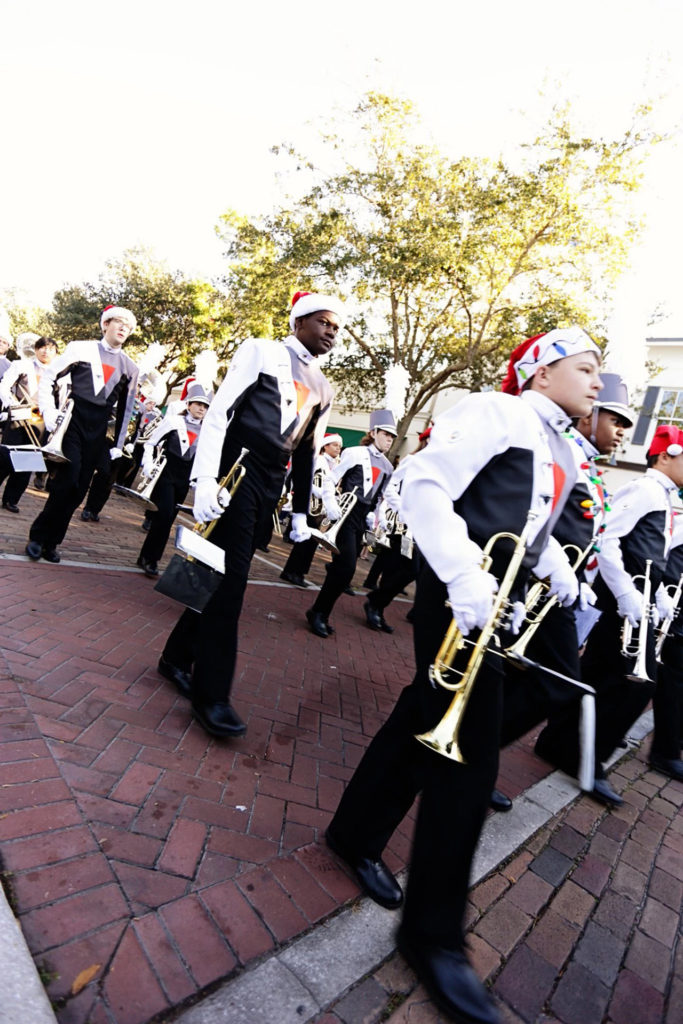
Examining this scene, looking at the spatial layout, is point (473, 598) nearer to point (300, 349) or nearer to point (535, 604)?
point (535, 604)

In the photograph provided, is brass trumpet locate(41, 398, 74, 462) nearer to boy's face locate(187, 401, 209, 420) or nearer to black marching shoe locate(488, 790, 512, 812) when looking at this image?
boy's face locate(187, 401, 209, 420)

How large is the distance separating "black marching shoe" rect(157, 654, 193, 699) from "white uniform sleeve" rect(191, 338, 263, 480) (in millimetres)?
1161

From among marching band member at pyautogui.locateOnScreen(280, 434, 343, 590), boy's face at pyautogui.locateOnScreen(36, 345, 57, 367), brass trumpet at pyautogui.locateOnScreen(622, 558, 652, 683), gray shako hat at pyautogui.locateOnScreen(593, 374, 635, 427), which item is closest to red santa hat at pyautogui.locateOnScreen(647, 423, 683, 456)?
gray shako hat at pyautogui.locateOnScreen(593, 374, 635, 427)

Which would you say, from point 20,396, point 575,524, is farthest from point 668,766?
point 20,396

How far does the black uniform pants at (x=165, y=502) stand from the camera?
5895 millimetres

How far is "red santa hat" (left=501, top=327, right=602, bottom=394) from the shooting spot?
85.7 inches

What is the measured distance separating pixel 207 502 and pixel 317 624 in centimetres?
297

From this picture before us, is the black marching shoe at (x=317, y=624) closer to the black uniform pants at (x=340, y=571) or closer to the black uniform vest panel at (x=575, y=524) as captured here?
the black uniform pants at (x=340, y=571)

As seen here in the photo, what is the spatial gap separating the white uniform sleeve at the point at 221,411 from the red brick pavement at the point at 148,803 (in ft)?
4.18

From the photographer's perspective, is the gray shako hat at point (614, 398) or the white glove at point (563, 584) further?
the gray shako hat at point (614, 398)

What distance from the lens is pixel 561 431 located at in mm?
2162

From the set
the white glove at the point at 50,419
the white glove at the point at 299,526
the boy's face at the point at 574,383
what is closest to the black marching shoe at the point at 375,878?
the boy's face at the point at 574,383

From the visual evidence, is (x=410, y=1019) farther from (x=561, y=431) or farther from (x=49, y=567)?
(x=49, y=567)

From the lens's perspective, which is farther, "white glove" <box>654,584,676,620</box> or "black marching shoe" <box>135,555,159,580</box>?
"black marching shoe" <box>135,555,159,580</box>
